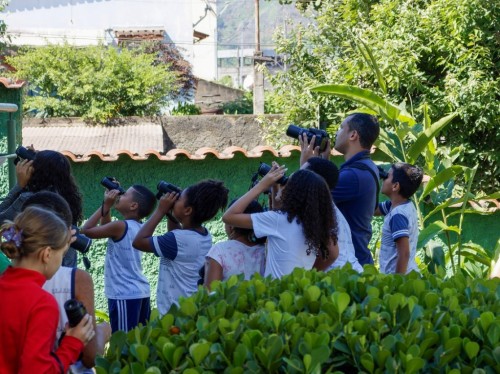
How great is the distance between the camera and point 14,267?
10.6 ft

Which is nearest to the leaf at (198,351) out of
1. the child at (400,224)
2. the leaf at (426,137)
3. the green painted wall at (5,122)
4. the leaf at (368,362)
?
the leaf at (368,362)

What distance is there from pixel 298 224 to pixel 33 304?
171 cm

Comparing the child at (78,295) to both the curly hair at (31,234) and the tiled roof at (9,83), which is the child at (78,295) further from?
the tiled roof at (9,83)

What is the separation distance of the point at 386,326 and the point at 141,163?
5037mm

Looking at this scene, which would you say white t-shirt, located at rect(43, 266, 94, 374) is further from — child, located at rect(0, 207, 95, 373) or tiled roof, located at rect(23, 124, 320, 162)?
tiled roof, located at rect(23, 124, 320, 162)

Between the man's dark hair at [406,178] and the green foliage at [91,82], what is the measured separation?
1629cm

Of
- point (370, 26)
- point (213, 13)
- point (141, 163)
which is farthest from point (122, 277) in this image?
point (213, 13)

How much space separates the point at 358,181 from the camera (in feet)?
17.0

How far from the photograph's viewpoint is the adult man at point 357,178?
17.0 feet

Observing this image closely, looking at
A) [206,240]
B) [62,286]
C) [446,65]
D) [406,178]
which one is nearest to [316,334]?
[62,286]

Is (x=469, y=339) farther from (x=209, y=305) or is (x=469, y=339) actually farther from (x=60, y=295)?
(x=60, y=295)

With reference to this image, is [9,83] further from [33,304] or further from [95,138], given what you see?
[95,138]

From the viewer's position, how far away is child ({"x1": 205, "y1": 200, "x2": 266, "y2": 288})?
15.5 feet

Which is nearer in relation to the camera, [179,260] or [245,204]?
[245,204]
